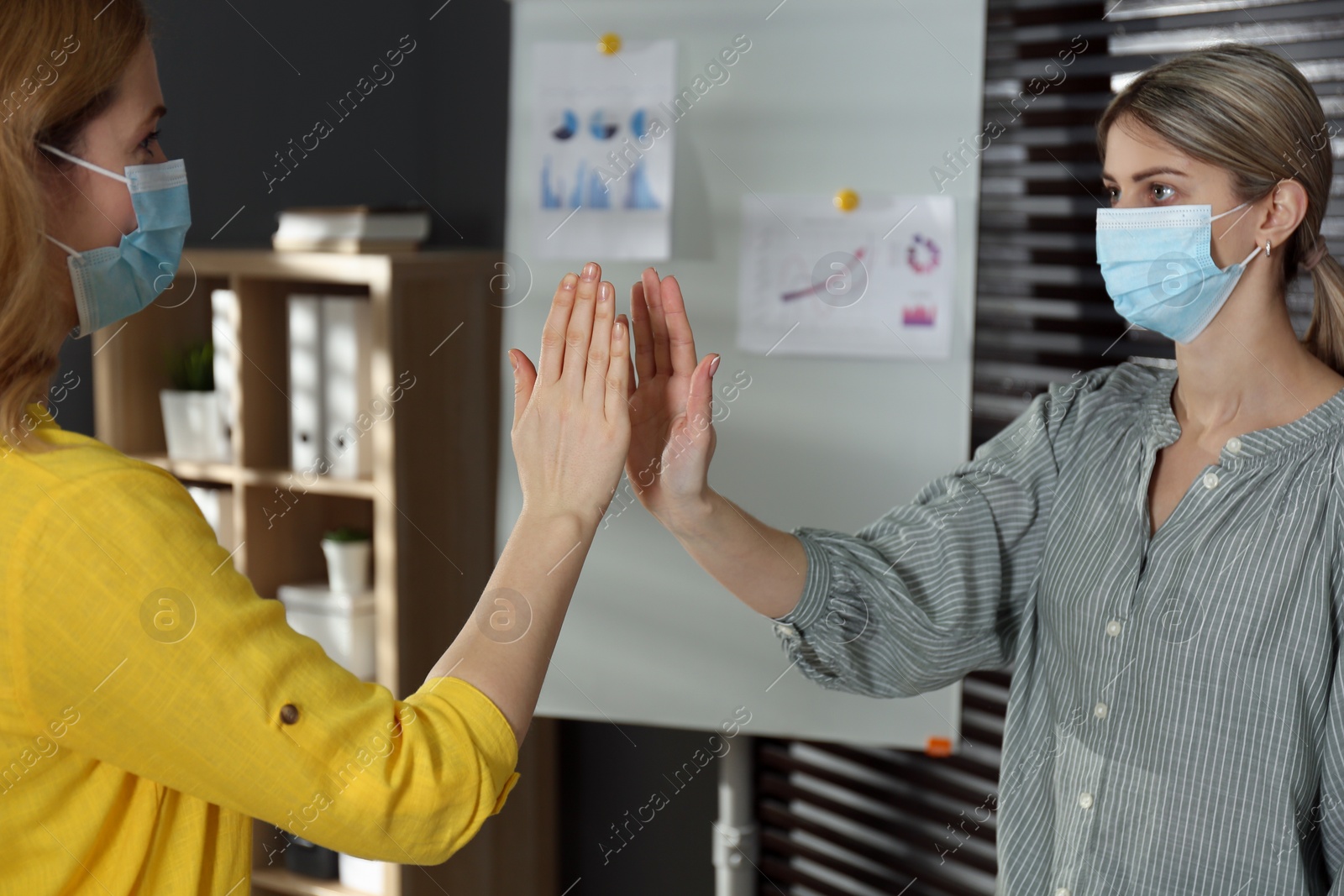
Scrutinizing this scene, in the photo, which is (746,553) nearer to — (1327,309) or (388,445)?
(1327,309)

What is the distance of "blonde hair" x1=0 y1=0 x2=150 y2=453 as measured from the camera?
85cm

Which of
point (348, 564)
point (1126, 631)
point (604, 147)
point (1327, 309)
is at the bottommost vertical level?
point (348, 564)

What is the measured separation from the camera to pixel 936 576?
141cm

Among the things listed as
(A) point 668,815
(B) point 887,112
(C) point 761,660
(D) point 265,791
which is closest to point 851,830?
(A) point 668,815

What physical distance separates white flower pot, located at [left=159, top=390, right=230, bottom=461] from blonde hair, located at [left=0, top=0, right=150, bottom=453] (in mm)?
1623

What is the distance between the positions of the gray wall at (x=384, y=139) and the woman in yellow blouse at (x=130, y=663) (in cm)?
181

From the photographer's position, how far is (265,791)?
33.5 inches

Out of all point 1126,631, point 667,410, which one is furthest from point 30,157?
point 1126,631

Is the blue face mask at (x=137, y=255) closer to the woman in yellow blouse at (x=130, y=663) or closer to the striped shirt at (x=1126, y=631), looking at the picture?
the woman in yellow blouse at (x=130, y=663)

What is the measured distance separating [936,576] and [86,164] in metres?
1.00

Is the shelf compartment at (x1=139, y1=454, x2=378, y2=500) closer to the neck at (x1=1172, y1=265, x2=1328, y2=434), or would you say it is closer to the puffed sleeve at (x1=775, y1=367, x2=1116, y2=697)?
the puffed sleeve at (x1=775, y1=367, x2=1116, y2=697)

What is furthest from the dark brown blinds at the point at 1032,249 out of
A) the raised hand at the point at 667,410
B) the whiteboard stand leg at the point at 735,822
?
the raised hand at the point at 667,410

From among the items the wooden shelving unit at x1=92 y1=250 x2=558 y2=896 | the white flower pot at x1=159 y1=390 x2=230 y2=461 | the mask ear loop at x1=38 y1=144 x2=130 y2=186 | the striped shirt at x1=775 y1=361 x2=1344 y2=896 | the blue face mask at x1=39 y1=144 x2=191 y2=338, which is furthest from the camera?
the white flower pot at x1=159 y1=390 x2=230 y2=461

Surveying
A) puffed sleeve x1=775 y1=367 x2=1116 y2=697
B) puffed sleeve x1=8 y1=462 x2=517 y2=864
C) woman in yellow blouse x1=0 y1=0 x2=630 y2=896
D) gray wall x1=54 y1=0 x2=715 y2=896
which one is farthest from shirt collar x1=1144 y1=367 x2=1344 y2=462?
gray wall x1=54 y1=0 x2=715 y2=896
